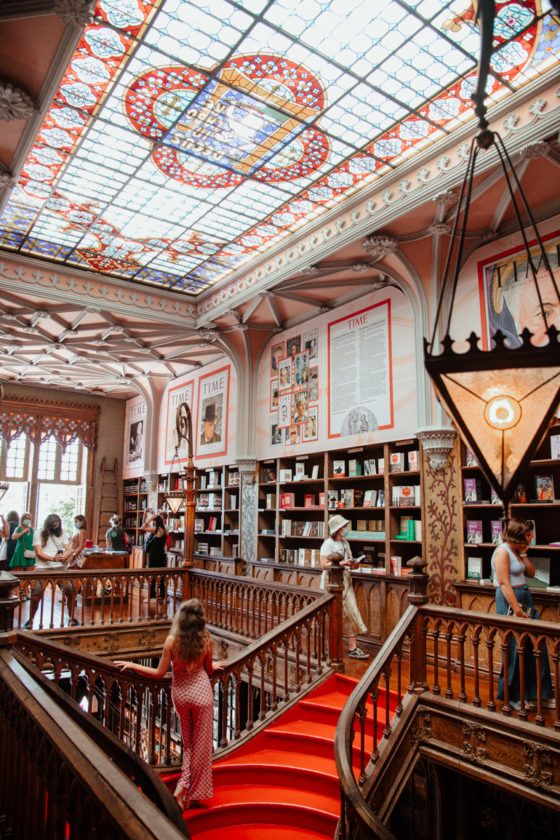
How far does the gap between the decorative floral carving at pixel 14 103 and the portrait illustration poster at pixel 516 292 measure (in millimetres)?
5205

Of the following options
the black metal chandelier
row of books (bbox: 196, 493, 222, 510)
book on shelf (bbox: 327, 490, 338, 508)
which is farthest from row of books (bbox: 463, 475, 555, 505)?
row of books (bbox: 196, 493, 222, 510)

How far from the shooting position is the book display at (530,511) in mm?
6156

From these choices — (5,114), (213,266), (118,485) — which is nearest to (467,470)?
(213,266)

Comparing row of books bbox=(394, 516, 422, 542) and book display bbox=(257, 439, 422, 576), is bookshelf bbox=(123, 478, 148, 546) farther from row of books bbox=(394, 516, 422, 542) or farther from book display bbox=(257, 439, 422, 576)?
row of books bbox=(394, 516, 422, 542)

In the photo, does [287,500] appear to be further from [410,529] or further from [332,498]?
[410,529]

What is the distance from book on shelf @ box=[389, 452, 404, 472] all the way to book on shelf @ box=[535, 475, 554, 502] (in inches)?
78.6

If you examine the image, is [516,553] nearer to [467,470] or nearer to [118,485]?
[467,470]

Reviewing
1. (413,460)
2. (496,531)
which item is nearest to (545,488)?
(496,531)

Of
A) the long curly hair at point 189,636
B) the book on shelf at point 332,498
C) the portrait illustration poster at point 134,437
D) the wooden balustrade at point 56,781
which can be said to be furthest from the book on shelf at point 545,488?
the portrait illustration poster at point 134,437

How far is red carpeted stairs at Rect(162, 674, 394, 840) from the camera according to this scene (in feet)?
15.2

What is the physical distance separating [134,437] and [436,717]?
13755 millimetres

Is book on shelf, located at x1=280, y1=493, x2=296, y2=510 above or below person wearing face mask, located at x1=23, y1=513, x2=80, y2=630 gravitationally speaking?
above

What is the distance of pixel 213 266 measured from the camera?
988 centimetres

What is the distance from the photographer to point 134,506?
17.0 m
